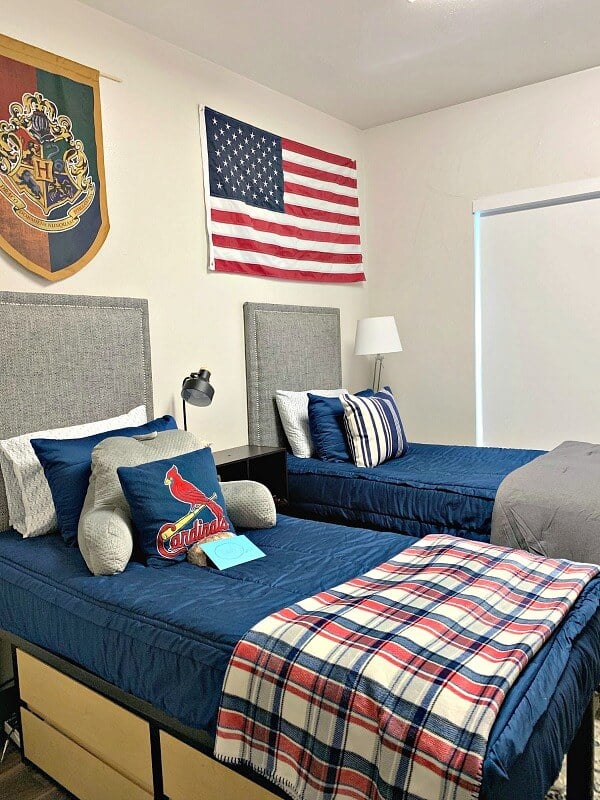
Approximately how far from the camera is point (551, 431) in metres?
3.96

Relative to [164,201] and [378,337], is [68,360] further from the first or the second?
[378,337]

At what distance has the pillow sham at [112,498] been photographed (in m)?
1.92

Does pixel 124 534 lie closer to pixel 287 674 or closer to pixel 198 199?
pixel 287 674

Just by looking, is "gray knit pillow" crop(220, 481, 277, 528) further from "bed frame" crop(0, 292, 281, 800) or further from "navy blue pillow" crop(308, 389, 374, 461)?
"navy blue pillow" crop(308, 389, 374, 461)

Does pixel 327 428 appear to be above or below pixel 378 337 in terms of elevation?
below

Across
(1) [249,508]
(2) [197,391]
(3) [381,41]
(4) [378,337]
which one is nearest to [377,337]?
(4) [378,337]

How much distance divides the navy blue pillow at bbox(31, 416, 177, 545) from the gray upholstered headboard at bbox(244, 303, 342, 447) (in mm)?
1411

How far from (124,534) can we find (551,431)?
9.48 ft

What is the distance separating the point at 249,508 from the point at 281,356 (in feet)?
5.24

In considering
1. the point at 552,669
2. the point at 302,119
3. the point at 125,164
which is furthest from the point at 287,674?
the point at 302,119

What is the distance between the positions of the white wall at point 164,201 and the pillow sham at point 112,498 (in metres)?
0.82

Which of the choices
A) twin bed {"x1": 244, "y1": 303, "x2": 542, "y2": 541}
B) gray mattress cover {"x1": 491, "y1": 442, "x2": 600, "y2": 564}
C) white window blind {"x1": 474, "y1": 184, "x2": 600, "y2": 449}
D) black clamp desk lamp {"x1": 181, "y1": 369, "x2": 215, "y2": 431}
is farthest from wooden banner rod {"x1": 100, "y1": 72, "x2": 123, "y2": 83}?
gray mattress cover {"x1": 491, "y1": 442, "x2": 600, "y2": 564}

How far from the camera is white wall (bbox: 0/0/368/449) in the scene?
274 cm

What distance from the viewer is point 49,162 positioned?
8.61ft
